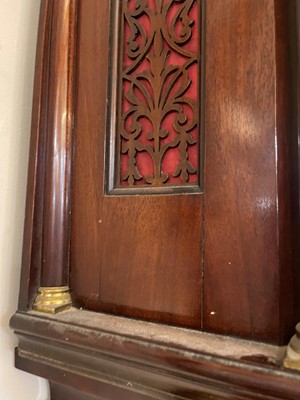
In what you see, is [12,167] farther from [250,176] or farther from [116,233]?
[250,176]

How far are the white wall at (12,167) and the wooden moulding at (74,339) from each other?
27 mm

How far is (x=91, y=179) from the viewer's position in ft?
1.94

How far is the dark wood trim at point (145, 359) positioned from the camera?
0.39 meters

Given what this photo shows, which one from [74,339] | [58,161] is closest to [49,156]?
[58,161]

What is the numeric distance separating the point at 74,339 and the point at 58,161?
29 cm

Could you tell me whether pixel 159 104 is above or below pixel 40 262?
above

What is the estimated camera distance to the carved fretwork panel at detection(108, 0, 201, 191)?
0.52 meters

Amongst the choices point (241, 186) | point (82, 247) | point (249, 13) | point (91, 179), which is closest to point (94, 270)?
point (82, 247)

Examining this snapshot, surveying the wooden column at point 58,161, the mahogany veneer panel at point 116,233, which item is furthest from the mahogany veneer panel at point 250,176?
the wooden column at point 58,161

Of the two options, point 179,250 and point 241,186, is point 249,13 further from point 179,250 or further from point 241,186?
point 179,250

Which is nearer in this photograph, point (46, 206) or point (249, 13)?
point (249, 13)

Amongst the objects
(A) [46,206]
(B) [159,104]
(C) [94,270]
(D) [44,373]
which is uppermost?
(B) [159,104]

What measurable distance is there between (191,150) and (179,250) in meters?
0.15

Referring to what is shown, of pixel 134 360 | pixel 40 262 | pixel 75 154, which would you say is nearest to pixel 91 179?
pixel 75 154
